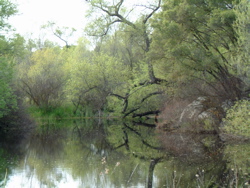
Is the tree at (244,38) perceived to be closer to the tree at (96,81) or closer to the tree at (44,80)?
the tree at (96,81)

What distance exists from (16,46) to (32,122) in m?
5.88

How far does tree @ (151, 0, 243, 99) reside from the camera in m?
20.3

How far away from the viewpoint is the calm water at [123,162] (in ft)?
32.4

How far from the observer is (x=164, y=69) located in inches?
947

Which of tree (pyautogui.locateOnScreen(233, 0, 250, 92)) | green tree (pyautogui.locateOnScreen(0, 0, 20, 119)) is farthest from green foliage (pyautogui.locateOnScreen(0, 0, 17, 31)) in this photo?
tree (pyautogui.locateOnScreen(233, 0, 250, 92))

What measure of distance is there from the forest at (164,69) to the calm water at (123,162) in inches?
120

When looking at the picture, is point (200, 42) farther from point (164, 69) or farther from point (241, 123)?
point (241, 123)

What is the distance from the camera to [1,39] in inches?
923

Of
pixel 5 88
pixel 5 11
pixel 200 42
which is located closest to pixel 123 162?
pixel 5 88

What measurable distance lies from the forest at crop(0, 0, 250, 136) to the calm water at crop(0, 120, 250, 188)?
3049 mm

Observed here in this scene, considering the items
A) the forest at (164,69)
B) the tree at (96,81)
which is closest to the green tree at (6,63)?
the forest at (164,69)

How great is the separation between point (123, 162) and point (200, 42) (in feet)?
38.7

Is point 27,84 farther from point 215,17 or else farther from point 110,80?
point 215,17

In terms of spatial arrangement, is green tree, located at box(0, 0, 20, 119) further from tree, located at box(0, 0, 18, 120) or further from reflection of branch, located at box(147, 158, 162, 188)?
reflection of branch, located at box(147, 158, 162, 188)
